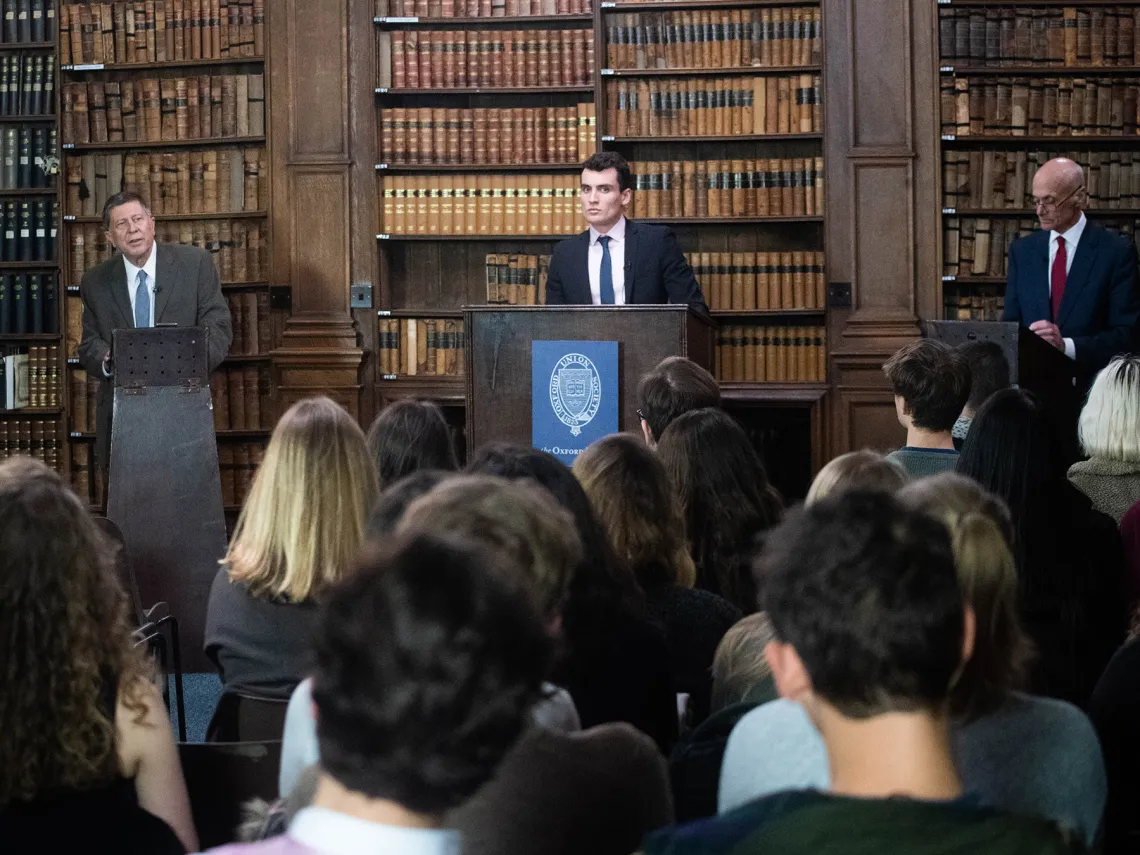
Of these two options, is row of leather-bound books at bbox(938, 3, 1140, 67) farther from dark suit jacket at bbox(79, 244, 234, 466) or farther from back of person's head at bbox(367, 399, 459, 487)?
back of person's head at bbox(367, 399, 459, 487)

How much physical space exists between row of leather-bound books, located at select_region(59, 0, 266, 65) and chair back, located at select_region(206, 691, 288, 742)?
4888 mm

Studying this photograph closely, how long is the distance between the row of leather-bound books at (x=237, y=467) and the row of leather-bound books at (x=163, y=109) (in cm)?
142

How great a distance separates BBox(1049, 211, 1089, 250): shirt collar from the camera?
5.79m

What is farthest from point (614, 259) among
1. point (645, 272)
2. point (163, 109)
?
point (163, 109)

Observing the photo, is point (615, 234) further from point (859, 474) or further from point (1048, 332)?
point (859, 474)

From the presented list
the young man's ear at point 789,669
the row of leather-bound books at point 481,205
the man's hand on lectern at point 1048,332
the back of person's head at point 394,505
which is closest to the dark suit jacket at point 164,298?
the row of leather-bound books at point 481,205

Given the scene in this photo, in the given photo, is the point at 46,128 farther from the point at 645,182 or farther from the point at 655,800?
the point at 655,800

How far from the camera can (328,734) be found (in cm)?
96

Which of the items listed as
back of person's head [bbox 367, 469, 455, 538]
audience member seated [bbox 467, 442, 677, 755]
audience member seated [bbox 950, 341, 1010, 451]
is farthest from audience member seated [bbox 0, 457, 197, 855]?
audience member seated [bbox 950, 341, 1010, 451]


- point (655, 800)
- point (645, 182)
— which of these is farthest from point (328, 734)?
point (645, 182)

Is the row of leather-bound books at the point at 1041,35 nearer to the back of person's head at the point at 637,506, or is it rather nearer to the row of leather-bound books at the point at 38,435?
the row of leather-bound books at the point at 38,435

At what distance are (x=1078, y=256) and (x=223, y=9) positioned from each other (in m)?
3.88

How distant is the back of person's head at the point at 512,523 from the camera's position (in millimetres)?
1442

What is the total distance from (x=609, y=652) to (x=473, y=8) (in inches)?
201
